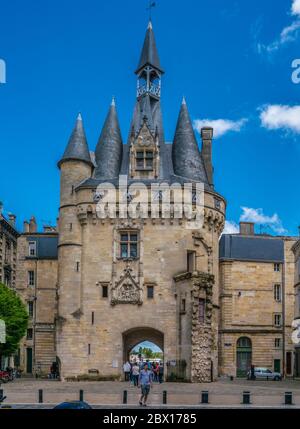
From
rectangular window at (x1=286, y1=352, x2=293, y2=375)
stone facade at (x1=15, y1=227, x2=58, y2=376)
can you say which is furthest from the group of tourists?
rectangular window at (x1=286, y1=352, x2=293, y2=375)

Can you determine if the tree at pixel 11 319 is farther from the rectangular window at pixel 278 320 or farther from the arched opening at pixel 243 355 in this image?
the rectangular window at pixel 278 320

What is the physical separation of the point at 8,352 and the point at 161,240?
13.0 meters

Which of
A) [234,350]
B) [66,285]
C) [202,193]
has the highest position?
[202,193]

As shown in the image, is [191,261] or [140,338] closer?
[191,261]

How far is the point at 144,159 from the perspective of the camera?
48562 millimetres

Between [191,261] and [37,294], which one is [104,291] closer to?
[191,261]

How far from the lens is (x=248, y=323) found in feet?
200

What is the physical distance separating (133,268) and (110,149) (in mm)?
9483

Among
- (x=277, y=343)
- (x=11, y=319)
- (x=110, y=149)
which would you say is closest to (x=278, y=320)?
(x=277, y=343)

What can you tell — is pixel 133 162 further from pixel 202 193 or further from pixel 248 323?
pixel 248 323

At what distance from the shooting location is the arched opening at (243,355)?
59.7 meters

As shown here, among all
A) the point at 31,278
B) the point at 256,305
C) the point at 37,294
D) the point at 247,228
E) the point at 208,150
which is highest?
the point at 208,150

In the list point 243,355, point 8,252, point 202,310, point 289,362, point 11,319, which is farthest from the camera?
point 289,362

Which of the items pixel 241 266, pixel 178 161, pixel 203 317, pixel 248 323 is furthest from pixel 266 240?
pixel 203 317
